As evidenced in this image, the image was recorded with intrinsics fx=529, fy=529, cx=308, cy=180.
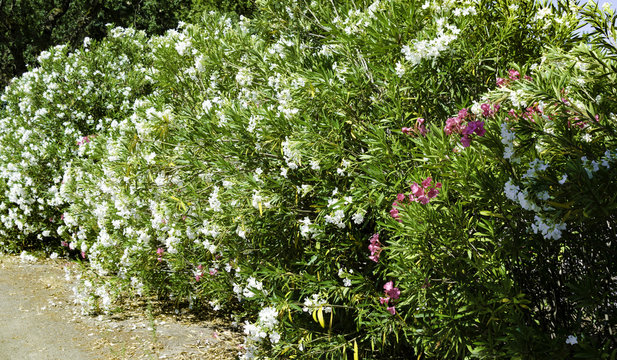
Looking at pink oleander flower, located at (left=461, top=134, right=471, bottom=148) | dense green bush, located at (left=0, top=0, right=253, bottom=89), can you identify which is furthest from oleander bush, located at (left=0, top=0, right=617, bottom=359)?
dense green bush, located at (left=0, top=0, right=253, bottom=89)

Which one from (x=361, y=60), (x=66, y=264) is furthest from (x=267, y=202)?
(x=66, y=264)

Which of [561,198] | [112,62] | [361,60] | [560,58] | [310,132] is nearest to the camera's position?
[561,198]

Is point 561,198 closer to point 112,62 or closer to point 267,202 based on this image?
point 267,202

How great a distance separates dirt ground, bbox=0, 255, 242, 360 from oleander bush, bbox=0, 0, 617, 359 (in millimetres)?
358

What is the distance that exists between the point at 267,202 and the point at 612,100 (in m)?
2.44

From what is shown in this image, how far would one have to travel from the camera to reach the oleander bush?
2.69m

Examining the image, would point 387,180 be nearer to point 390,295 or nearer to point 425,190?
point 425,190

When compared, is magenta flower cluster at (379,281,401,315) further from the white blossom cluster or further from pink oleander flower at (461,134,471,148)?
pink oleander flower at (461,134,471,148)

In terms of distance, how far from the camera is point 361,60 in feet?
13.7

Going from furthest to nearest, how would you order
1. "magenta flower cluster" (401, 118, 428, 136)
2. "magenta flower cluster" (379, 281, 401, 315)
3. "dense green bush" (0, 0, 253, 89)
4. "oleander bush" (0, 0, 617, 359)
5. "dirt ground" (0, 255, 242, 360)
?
1. "dense green bush" (0, 0, 253, 89)
2. "dirt ground" (0, 255, 242, 360)
3. "magenta flower cluster" (379, 281, 401, 315)
4. "magenta flower cluster" (401, 118, 428, 136)
5. "oleander bush" (0, 0, 617, 359)

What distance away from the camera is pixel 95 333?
626cm

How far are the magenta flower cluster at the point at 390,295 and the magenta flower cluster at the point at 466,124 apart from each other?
3.66 ft

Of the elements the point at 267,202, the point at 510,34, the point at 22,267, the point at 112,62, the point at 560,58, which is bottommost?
the point at 22,267

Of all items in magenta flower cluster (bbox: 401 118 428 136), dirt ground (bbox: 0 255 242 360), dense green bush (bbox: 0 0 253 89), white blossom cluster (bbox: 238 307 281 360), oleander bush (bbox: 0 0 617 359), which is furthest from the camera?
dense green bush (bbox: 0 0 253 89)
